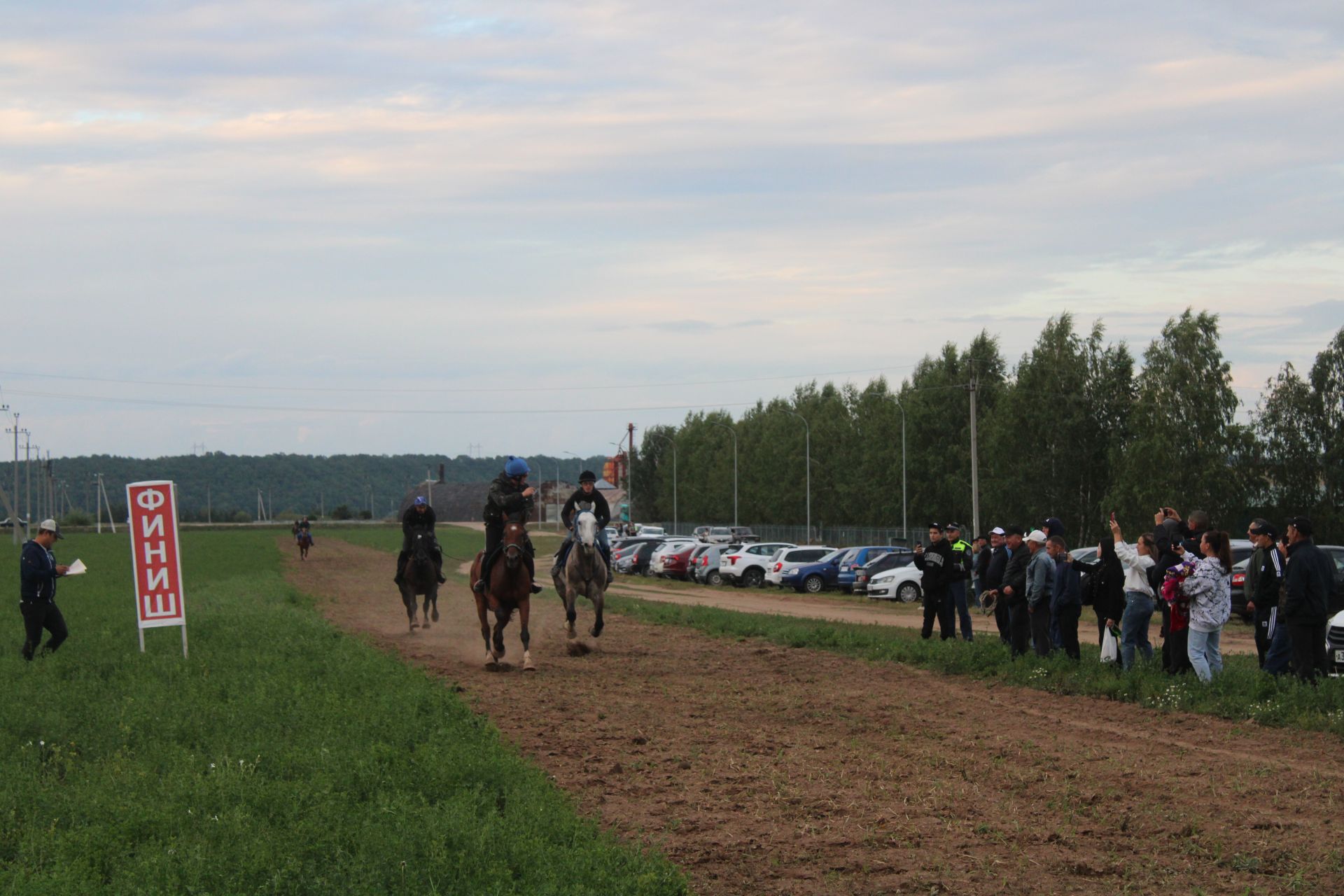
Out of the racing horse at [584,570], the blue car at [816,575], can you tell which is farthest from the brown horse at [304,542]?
the racing horse at [584,570]

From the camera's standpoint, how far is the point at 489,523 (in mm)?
16172

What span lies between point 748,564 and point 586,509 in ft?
85.4

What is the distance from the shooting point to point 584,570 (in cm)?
1773

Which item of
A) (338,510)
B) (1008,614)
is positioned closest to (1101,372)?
(1008,614)

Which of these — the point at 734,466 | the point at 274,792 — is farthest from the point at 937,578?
the point at 734,466

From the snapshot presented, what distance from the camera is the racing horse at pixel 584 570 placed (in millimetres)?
17281

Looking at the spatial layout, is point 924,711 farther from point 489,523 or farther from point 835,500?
point 835,500

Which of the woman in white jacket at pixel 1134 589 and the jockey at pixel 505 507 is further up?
the jockey at pixel 505 507

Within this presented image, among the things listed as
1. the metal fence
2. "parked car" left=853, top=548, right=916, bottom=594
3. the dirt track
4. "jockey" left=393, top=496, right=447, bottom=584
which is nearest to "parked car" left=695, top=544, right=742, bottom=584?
"parked car" left=853, top=548, right=916, bottom=594

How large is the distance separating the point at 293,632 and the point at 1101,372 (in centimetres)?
5053

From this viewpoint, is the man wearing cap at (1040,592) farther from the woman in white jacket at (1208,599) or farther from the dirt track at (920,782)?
the woman in white jacket at (1208,599)

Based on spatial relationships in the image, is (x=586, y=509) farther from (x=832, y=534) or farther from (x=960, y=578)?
Result: (x=832, y=534)

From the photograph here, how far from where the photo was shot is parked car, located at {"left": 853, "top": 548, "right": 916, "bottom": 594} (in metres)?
36.1

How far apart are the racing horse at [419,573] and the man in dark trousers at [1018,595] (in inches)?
395
